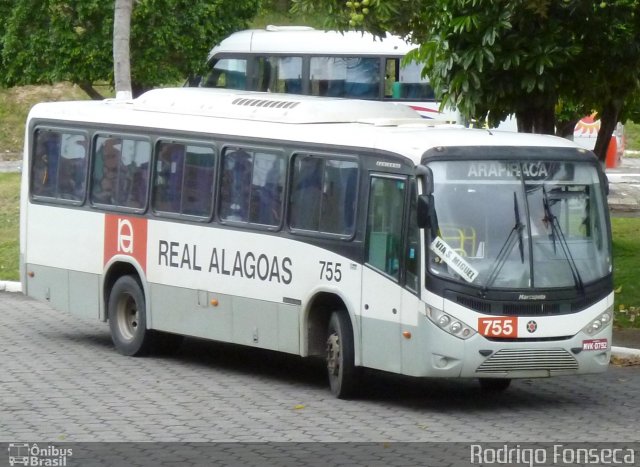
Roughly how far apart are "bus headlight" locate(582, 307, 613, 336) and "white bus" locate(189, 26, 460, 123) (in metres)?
18.8

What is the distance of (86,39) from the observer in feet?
101

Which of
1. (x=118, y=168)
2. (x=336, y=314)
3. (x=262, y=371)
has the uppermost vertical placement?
(x=118, y=168)

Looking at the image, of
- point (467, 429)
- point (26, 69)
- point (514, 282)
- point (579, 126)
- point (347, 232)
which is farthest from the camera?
point (579, 126)

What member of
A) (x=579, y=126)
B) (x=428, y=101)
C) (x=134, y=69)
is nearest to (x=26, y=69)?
(x=134, y=69)

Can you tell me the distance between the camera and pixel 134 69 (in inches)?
1214

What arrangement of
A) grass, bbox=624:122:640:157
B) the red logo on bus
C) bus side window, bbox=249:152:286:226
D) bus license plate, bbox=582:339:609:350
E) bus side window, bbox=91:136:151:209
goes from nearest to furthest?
bus license plate, bbox=582:339:609:350, bus side window, bbox=249:152:286:226, the red logo on bus, bus side window, bbox=91:136:151:209, grass, bbox=624:122:640:157

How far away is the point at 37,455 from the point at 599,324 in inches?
193

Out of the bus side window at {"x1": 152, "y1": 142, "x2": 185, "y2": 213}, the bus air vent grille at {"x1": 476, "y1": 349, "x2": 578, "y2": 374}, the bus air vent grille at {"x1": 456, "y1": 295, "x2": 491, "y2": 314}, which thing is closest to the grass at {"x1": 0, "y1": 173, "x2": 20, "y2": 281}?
the bus side window at {"x1": 152, "y1": 142, "x2": 185, "y2": 213}

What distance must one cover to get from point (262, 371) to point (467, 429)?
12.0 ft

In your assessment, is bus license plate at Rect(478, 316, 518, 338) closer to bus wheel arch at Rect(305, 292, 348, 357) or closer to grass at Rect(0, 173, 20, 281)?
bus wheel arch at Rect(305, 292, 348, 357)

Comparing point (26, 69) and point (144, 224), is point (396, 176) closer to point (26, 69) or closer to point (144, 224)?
point (144, 224)

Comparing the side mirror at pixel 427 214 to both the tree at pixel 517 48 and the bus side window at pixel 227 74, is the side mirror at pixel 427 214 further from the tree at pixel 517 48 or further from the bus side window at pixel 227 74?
the bus side window at pixel 227 74

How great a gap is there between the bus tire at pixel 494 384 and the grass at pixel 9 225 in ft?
33.4

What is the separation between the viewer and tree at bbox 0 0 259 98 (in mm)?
30391
